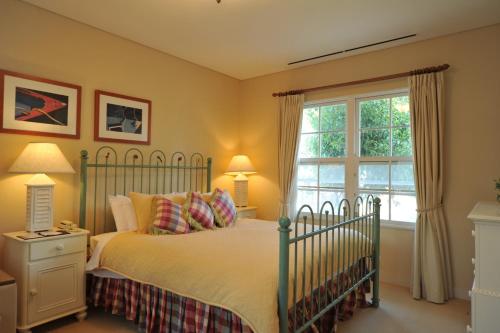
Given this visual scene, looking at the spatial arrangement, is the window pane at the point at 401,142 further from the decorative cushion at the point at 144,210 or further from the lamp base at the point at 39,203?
the lamp base at the point at 39,203

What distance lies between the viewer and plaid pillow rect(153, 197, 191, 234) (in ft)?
9.09

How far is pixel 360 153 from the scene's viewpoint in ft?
12.5

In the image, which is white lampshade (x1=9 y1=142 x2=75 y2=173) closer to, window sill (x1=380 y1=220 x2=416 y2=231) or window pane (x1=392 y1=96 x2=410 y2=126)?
window sill (x1=380 y1=220 x2=416 y2=231)

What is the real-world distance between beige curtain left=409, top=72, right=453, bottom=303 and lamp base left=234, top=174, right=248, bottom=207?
6.83ft

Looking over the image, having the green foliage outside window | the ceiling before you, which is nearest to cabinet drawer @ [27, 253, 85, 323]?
the ceiling

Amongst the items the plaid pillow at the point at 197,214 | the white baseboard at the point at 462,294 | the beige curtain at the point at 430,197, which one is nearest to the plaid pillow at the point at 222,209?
the plaid pillow at the point at 197,214

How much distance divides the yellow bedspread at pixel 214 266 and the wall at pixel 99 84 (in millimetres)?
891

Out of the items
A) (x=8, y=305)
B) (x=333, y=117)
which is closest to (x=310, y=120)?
(x=333, y=117)

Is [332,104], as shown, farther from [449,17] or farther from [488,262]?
[488,262]

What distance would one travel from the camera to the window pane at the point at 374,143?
3639mm

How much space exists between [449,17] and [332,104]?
58.2 inches

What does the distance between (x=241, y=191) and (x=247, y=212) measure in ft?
0.97

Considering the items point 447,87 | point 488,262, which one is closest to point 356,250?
point 488,262

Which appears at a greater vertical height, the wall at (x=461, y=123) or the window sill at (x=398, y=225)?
the wall at (x=461, y=123)
